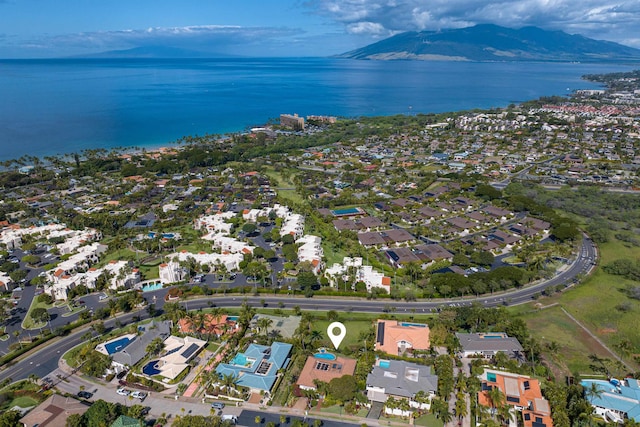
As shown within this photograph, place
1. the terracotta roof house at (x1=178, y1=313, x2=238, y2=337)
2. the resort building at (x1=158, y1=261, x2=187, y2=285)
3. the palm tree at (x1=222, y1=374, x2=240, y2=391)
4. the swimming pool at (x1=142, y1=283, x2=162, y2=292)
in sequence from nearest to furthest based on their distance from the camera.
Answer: the palm tree at (x1=222, y1=374, x2=240, y2=391) < the terracotta roof house at (x1=178, y1=313, x2=238, y2=337) < the swimming pool at (x1=142, y1=283, x2=162, y2=292) < the resort building at (x1=158, y1=261, x2=187, y2=285)

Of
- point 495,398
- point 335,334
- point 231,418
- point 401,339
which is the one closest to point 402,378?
point 401,339

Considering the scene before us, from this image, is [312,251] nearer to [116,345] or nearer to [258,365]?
[258,365]

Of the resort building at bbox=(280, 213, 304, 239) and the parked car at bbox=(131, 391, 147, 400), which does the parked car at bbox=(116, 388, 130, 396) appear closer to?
the parked car at bbox=(131, 391, 147, 400)

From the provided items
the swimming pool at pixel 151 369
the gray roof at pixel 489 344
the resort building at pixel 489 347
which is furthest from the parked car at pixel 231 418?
the gray roof at pixel 489 344

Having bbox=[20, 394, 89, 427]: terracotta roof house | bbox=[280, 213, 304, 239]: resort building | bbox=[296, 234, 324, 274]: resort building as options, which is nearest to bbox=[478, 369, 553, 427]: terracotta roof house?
bbox=[296, 234, 324, 274]: resort building

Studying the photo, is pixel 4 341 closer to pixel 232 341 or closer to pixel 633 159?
pixel 232 341
